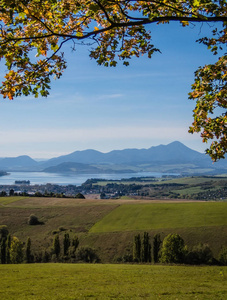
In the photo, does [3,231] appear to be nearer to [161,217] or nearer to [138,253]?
[138,253]

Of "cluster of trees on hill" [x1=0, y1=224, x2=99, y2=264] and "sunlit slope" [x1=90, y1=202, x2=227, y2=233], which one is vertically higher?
"sunlit slope" [x1=90, y1=202, x2=227, y2=233]

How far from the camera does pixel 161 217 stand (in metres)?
73.3

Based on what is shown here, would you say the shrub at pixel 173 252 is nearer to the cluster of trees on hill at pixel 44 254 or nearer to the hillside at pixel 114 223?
the hillside at pixel 114 223

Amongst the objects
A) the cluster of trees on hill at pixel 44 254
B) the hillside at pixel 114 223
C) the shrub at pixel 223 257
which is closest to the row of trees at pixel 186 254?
the shrub at pixel 223 257

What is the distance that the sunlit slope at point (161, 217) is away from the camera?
66312 millimetres

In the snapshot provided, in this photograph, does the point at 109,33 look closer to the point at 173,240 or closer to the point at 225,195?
the point at 173,240

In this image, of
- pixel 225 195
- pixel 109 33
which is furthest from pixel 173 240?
pixel 225 195

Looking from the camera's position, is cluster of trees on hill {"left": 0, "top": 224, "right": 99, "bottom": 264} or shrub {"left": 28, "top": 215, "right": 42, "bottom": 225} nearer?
cluster of trees on hill {"left": 0, "top": 224, "right": 99, "bottom": 264}

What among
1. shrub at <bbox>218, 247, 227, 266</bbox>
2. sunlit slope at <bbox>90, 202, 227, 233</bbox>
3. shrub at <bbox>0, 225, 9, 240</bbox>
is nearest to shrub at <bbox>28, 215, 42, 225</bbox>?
shrub at <bbox>0, 225, 9, 240</bbox>

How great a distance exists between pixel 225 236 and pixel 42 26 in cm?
5861

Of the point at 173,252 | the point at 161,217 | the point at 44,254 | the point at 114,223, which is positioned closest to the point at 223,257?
the point at 173,252

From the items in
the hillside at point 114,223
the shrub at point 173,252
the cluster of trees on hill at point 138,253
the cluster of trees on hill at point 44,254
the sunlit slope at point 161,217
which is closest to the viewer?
the cluster of trees on hill at point 138,253

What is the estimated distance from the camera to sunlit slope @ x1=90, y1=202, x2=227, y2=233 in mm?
66312

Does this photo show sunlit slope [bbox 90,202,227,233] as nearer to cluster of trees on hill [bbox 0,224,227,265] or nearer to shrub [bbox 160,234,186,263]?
cluster of trees on hill [bbox 0,224,227,265]
